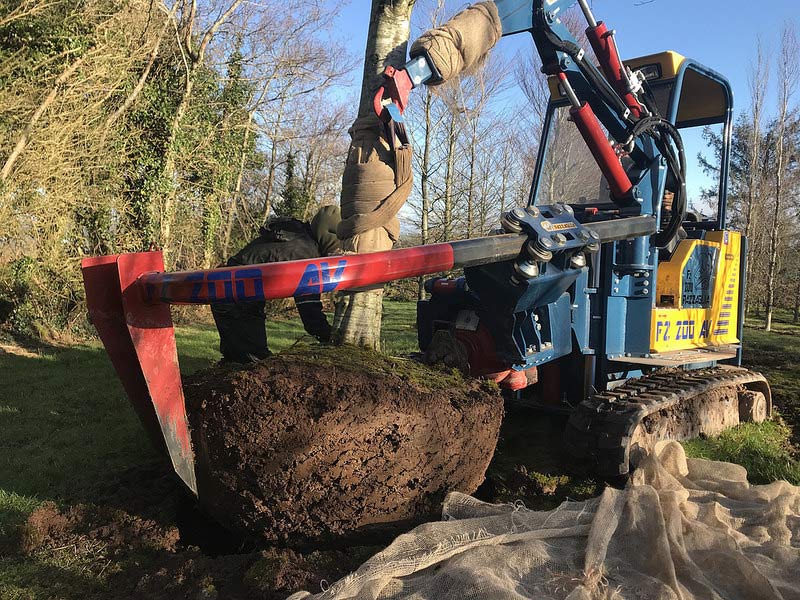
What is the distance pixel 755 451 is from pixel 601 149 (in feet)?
7.87

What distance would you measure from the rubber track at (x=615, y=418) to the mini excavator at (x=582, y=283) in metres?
0.01

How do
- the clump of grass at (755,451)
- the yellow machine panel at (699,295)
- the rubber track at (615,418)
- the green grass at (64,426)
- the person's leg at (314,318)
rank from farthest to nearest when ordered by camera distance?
the person's leg at (314,318), the yellow machine panel at (699,295), the clump of grass at (755,451), the green grass at (64,426), the rubber track at (615,418)

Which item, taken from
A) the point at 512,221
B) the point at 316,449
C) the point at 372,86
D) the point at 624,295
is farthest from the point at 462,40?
the point at 316,449

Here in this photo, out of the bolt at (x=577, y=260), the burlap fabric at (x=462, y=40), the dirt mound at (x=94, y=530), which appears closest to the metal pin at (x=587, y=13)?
the burlap fabric at (x=462, y=40)

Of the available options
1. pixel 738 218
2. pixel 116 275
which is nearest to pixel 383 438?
pixel 116 275

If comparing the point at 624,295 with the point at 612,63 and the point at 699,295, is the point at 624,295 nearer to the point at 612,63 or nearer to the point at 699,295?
the point at 699,295

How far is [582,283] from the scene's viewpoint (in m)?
4.13

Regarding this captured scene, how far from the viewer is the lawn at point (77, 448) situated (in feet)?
8.55

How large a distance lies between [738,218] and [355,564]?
883 inches

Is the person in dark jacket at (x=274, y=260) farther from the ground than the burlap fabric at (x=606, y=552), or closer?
farther from the ground

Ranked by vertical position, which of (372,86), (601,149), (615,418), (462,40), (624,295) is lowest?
(615,418)

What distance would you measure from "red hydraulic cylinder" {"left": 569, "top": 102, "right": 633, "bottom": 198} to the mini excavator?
10 mm

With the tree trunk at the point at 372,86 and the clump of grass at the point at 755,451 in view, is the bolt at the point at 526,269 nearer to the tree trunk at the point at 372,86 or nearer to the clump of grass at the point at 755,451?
the tree trunk at the point at 372,86

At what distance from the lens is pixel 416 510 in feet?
9.32
